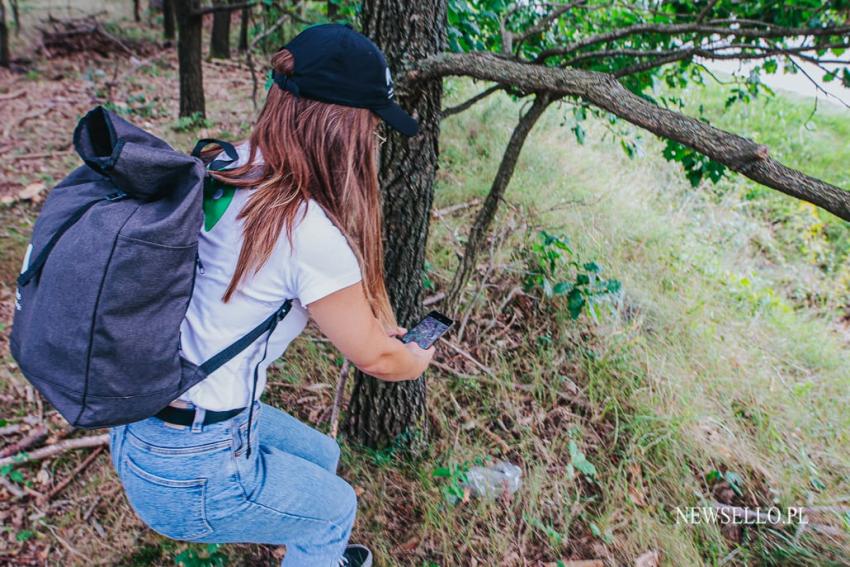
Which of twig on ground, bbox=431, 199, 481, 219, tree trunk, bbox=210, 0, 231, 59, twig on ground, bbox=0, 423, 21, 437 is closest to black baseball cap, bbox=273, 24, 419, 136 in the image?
twig on ground, bbox=0, 423, 21, 437

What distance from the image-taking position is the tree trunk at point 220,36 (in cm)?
973

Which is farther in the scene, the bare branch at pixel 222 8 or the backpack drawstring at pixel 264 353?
the bare branch at pixel 222 8

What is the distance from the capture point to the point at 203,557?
2.35 metres

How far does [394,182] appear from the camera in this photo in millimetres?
2322

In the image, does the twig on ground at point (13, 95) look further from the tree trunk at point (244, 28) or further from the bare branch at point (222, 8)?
the tree trunk at point (244, 28)

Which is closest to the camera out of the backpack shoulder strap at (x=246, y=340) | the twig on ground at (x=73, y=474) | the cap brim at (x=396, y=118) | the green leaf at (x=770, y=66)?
the backpack shoulder strap at (x=246, y=340)

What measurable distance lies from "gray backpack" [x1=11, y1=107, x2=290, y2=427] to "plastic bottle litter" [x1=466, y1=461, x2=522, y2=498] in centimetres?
183

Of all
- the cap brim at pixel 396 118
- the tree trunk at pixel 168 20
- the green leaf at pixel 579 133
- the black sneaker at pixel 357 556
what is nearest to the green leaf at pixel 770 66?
the green leaf at pixel 579 133

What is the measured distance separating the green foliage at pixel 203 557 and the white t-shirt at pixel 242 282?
1.20 meters

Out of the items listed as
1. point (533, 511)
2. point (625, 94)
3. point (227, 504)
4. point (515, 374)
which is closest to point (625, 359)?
point (515, 374)

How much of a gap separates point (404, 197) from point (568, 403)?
72.7 inches

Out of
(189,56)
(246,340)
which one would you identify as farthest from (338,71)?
(189,56)

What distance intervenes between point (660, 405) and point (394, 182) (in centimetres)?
Result: 226

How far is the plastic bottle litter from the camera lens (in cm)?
277
